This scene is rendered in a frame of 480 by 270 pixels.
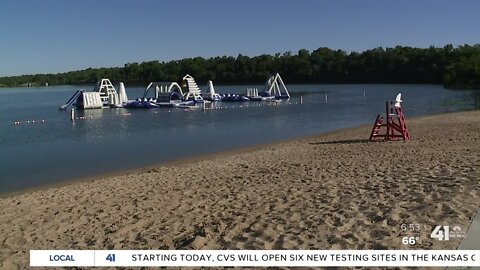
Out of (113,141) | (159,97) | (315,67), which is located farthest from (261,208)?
(315,67)

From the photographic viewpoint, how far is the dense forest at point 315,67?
118069mm

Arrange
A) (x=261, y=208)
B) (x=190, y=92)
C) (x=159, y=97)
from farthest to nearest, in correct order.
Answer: (x=190, y=92), (x=159, y=97), (x=261, y=208)

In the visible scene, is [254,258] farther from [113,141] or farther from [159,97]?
[159,97]

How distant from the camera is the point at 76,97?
54.2 metres

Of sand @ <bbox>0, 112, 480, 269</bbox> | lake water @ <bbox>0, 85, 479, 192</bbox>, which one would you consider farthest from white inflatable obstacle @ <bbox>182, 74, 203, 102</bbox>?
sand @ <bbox>0, 112, 480, 269</bbox>

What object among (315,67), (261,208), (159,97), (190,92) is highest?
(315,67)

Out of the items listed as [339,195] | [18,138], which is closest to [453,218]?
[339,195]

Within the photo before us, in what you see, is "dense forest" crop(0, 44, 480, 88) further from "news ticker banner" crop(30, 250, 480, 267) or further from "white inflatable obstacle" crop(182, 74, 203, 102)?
"news ticker banner" crop(30, 250, 480, 267)

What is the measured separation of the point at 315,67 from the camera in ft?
483

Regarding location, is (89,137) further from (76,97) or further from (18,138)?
(76,97)

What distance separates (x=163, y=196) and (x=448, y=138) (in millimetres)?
12333

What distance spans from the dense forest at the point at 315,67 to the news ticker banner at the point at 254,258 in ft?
363

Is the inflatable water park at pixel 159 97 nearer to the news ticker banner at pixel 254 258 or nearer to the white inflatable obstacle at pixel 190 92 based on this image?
the white inflatable obstacle at pixel 190 92

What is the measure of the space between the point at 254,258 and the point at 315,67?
14618 centimetres
